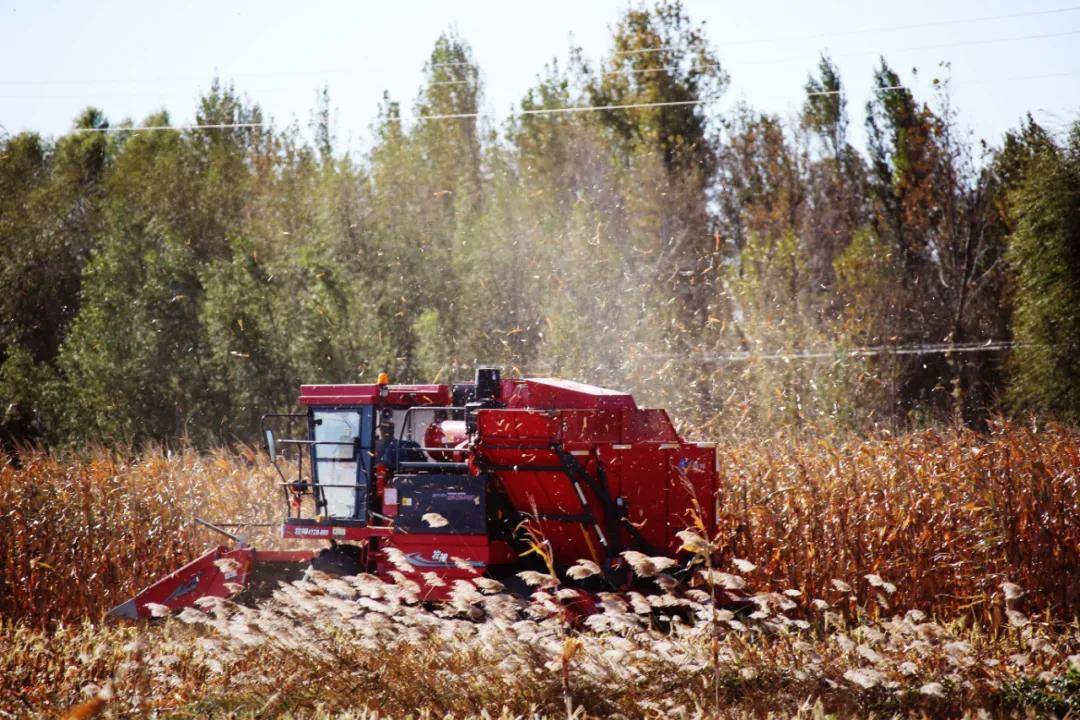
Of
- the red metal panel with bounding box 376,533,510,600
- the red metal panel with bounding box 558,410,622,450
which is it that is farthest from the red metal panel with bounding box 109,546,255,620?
the red metal panel with bounding box 558,410,622,450

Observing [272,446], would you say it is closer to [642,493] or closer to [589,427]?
[589,427]

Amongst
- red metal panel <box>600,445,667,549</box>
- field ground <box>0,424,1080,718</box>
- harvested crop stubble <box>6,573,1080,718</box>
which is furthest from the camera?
red metal panel <box>600,445,667,549</box>

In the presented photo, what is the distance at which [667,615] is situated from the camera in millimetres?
9805

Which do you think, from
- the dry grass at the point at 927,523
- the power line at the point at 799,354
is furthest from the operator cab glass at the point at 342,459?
the power line at the point at 799,354

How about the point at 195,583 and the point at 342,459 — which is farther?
the point at 342,459

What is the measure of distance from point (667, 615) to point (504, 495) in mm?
1693

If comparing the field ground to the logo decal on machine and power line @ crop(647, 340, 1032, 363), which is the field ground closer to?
the logo decal on machine

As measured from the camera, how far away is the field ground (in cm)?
697

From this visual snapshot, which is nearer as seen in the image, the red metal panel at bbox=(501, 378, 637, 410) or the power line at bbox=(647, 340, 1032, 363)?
the red metal panel at bbox=(501, 378, 637, 410)

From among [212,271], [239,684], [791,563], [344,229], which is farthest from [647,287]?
[239,684]

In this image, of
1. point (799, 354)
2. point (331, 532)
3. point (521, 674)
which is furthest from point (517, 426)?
point (799, 354)

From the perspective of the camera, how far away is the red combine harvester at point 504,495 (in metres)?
9.90

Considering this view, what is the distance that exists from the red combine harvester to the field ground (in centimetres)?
42

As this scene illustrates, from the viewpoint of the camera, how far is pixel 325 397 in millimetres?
10812
